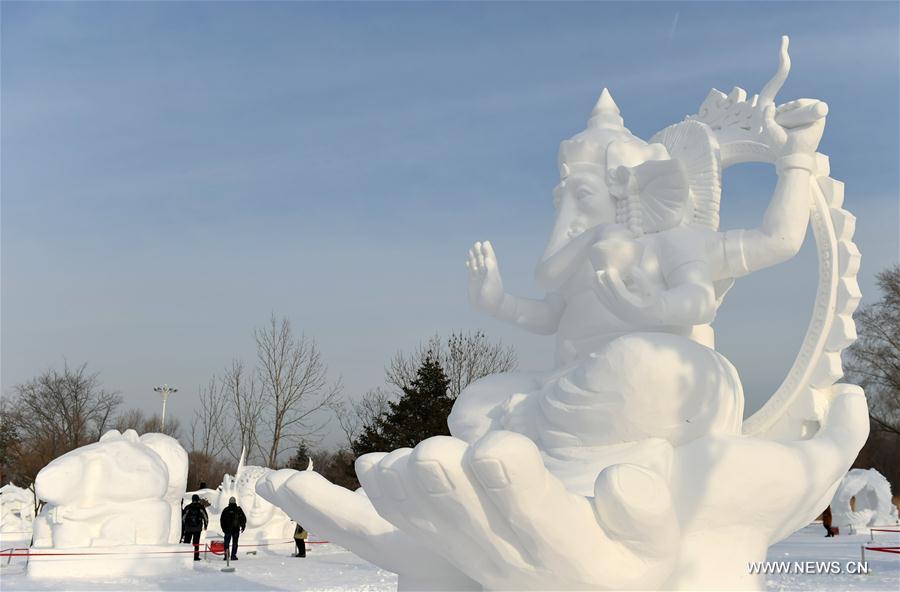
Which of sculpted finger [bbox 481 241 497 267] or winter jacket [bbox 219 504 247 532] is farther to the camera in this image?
winter jacket [bbox 219 504 247 532]

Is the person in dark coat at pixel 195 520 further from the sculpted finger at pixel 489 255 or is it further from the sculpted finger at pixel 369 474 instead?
the sculpted finger at pixel 369 474

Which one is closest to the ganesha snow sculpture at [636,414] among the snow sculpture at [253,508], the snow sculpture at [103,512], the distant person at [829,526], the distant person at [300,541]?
the snow sculpture at [103,512]

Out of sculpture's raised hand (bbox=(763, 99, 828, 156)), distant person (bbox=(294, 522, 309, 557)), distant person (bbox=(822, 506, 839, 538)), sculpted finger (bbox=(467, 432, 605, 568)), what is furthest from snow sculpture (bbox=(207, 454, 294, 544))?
sculpted finger (bbox=(467, 432, 605, 568))

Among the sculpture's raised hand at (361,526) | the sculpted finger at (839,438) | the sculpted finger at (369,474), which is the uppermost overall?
the sculpted finger at (839,438)

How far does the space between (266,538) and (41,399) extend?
18.0 metres

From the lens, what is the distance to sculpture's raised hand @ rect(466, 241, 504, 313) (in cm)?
434

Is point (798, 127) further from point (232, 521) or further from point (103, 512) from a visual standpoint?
point (232, 521)

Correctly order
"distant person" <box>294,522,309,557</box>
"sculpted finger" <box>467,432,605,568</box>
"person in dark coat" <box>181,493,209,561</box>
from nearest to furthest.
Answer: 1. "sculpted finger" <box>467,432,605,568</box>
2. "person in dark coat" <box>181,493,209,561</box>
3. "distant person" <box>294,522,309,557</box>

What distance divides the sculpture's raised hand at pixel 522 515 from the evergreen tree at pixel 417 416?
14.3 m

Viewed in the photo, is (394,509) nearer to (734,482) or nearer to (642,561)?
(642,561)

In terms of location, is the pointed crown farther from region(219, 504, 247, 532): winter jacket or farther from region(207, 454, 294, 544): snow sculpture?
region(207, 454, 294, 544): snow sculpture

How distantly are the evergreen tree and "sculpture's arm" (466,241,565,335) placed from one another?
12.8 meters

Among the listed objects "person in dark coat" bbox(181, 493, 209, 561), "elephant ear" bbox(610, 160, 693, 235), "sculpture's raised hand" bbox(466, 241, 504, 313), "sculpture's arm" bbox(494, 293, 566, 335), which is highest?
"elephant ear" bbox(610, 160, 693, 235)

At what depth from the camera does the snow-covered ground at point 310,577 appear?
24.0 ft
